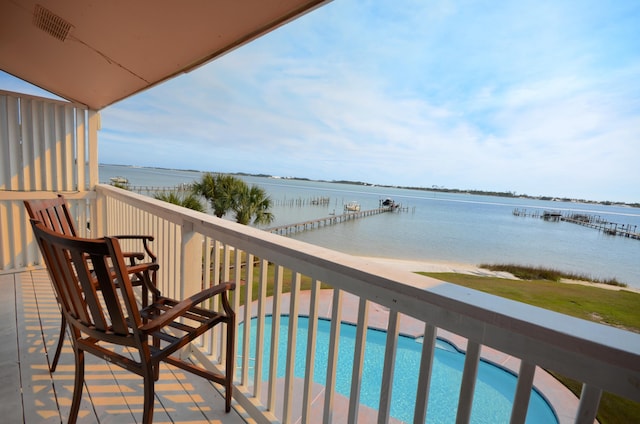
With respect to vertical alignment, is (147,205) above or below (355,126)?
below

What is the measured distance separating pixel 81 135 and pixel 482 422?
7258 millimetres

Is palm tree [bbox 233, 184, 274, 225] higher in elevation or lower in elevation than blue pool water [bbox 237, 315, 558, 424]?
higher

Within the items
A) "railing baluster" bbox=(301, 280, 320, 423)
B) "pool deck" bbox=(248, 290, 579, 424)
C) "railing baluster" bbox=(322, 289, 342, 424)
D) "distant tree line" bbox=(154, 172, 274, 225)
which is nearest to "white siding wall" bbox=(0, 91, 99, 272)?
"pool deck" bbox=(248, 290, 579, 424)

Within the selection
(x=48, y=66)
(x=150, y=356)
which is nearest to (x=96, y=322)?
(x=150, y=356)

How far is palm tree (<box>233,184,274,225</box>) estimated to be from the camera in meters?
14.8

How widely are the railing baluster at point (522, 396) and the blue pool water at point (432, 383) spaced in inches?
163

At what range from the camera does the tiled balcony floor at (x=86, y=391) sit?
5.30ft

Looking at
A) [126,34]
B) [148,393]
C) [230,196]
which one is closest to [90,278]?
[148,393]

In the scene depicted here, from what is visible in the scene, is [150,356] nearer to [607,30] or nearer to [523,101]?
[607,30]

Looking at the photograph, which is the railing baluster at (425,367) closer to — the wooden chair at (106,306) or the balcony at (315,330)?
the balcony at (315,330)

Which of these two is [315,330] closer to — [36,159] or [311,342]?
[311,342]

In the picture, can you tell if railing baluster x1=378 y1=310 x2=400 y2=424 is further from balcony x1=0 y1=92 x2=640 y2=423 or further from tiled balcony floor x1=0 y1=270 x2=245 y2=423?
tiled balcony floor x1=0 y1=270 x2=245 y2=423

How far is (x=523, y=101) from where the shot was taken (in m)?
21.8

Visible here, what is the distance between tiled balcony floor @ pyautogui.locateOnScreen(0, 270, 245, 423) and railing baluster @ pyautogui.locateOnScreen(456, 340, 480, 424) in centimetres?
126
